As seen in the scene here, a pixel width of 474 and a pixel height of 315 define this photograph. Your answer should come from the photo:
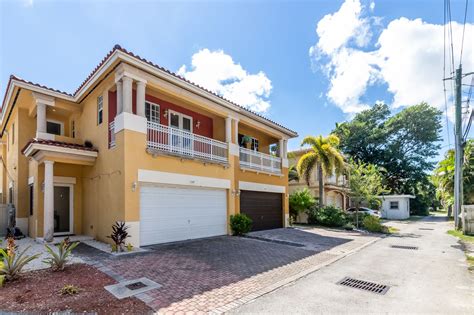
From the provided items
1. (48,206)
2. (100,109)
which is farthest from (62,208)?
(100,109)

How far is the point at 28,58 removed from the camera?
1230cm

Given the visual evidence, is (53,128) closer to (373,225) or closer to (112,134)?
(112,134)

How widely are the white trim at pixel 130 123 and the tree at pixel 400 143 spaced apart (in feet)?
123

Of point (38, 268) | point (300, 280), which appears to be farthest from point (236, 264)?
point (38, 268)

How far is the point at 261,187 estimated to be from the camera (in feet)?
53.8

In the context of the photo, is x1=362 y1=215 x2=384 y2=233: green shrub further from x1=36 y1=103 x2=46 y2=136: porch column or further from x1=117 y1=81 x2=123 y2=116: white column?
x1=36 y1=103 x2=46 y2=136: porch column

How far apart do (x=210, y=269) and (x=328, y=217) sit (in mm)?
15092

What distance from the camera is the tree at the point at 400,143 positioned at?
3984 centimetres

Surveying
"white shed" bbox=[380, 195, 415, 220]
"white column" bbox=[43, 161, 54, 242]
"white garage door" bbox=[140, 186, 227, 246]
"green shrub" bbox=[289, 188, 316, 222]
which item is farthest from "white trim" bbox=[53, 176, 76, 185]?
"white shed" bbox=[380, 195, 415, 220]

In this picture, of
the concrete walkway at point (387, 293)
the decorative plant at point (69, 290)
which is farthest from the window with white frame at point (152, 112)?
the concrete walkway at point (387, 293)

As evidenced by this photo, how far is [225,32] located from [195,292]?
1274cm

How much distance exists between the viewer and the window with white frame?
1224cm

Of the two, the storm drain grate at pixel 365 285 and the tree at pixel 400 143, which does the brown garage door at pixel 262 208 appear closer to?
the storm drain grate at pixel 365 285

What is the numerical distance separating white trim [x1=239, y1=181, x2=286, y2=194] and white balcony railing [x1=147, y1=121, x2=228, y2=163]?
2.02m
